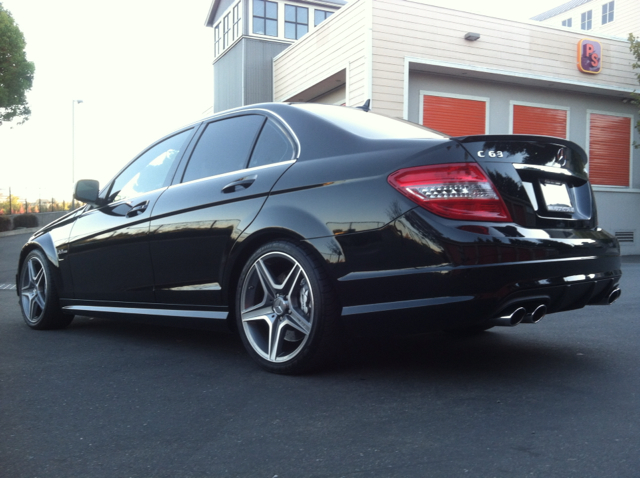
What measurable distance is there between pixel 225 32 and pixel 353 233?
2116cm

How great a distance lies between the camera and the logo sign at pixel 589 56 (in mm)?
16000

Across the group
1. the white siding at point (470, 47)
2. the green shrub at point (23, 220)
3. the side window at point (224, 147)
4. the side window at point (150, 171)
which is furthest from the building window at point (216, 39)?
the side window at point (224, 147)

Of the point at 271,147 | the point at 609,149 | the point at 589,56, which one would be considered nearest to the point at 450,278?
the point at 271,147

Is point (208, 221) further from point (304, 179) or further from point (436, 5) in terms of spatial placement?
point (436, 5)

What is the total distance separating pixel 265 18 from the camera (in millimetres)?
21188

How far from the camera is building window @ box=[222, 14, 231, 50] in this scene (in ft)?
73.8

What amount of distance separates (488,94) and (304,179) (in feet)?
43.7

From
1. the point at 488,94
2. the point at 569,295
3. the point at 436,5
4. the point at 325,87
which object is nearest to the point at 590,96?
the point at 488,94

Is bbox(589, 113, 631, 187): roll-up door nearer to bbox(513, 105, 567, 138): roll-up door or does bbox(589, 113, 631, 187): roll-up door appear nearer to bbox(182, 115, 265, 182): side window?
bbox(513, 105, 567, 138): roll-up door

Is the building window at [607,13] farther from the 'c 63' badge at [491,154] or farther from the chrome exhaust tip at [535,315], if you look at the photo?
the chrome exhaust tip at [535,315]

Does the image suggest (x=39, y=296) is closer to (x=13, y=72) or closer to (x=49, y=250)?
(x=49, y=250)

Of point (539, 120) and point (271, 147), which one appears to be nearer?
point (271, 147)

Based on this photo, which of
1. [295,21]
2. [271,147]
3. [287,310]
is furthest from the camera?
[295,21]

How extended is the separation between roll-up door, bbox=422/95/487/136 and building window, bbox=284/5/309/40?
25.2ft
